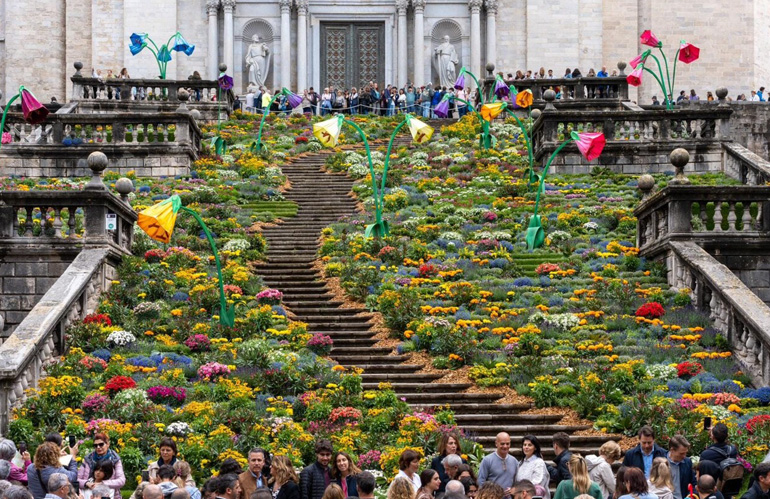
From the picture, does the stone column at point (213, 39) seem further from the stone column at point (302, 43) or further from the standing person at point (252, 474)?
the standing person at point (252, 474)

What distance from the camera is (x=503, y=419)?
19516 mm

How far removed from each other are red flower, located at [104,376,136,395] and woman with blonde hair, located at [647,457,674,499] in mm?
8903

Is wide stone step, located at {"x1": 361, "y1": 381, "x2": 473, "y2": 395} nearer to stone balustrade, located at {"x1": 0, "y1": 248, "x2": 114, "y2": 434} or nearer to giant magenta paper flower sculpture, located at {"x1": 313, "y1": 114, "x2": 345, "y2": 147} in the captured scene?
stone balustrade, located at {"x1": 0, "y1": 248, "x2": 114, "y2": 434}

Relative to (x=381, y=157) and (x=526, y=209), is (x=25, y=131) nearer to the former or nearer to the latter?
(x=381, y=157)

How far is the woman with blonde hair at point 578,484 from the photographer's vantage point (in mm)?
13539

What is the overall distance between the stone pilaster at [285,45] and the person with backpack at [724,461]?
36323 millimetres

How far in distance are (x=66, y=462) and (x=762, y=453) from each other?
8.43 metres

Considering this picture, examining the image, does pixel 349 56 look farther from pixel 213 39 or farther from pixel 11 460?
pixel 11 460

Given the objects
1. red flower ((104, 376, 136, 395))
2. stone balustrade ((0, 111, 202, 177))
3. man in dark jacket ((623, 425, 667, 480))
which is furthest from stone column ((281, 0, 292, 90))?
man in dark jacket ((623, 425, 667, 480))

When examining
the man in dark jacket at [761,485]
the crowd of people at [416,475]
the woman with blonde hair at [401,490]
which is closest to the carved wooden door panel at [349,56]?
the crowd of people at [416,475]

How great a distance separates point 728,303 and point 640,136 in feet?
46.4

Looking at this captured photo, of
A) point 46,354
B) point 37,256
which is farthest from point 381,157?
point 46,354

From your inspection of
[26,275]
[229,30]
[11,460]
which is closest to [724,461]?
[11,460]

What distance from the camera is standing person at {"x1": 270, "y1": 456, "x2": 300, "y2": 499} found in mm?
14055
